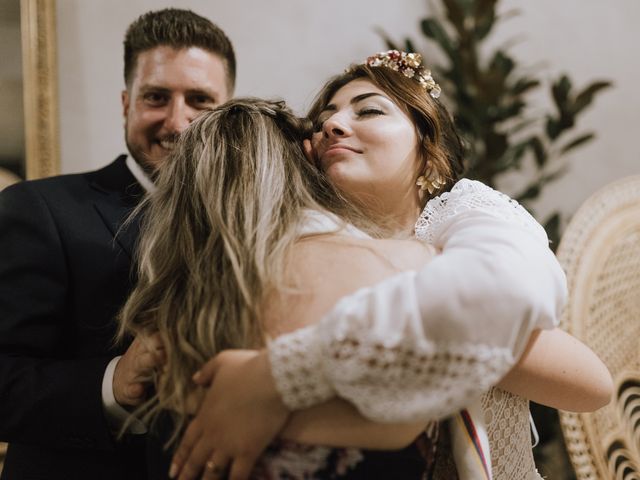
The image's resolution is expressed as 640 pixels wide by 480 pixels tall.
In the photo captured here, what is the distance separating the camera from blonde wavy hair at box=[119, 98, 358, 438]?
0.85 meters

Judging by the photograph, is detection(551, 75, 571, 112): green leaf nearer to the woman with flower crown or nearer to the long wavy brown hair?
the long wavy brown hair

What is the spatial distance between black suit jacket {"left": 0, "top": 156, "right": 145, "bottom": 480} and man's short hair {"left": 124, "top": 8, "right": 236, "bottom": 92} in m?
0.46

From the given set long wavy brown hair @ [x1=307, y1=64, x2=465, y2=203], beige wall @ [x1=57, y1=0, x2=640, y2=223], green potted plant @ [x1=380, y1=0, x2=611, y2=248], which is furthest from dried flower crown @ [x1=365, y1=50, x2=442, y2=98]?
green potted plant @ [x1=380, y1=0, x2=611, y2=248]

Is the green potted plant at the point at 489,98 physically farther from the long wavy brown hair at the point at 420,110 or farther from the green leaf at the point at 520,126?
the long wavy brown hair at the point at 420,110

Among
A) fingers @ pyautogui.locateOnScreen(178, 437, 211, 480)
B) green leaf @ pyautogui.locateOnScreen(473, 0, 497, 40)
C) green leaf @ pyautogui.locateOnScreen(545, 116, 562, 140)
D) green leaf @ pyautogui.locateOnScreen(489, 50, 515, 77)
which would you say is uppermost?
green leaf @ pyautogui.locateOnScreen(473, 0, 497, 40)

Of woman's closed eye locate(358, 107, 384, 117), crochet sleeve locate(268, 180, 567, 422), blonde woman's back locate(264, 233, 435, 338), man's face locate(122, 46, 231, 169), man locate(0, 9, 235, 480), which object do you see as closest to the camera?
crochet sleeve locate(268, 180, 567, 422)

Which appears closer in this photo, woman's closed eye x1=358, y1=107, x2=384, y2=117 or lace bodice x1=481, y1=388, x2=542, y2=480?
lace bodice x1=481, y1=388, x2=542, y2=480

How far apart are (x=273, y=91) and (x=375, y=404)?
1.69 meters

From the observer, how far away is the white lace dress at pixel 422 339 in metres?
0.71

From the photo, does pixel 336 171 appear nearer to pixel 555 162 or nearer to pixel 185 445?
pixel 185 445

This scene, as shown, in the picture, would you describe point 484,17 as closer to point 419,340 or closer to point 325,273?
point 325,273

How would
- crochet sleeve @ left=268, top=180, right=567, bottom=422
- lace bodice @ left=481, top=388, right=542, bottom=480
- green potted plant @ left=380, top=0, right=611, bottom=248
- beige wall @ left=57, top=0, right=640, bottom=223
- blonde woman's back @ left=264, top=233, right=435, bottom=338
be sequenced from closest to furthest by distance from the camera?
1. crochet sleeve @ left=268, top=180, right=567, bottom=422
2. blonde woman's back @ left=264, top=233, right=435, bottom=338
3. lace bodice @ left=481, top=388, right=542, bottom=480
4. beige wall @ left=57, top=0, right=640, bottom=223
5. green potted plant @ left=380, top=0, right=611, bottom=248

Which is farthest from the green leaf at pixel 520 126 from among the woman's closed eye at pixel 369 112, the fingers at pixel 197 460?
the fingers at pixel 197 460

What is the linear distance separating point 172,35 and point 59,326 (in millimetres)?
800
